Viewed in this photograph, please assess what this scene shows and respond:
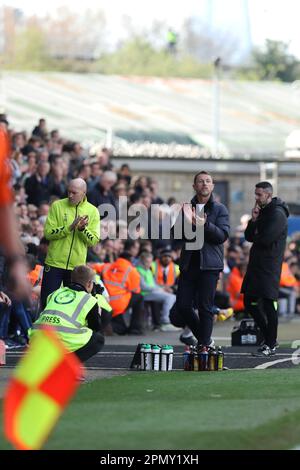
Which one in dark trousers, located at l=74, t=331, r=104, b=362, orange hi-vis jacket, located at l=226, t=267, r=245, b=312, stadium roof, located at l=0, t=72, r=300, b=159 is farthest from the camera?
stadium roof, located at l=0, t=72, r=300, b=159

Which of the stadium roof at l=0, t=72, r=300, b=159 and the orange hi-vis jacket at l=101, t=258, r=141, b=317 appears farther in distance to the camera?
the stadium roof at l=0, t=72, r=300, b=159

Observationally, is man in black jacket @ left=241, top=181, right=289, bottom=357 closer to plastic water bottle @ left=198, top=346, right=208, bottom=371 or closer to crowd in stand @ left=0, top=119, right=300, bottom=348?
plastic water bottle @ left=198, top=346, right=208, bottom=371

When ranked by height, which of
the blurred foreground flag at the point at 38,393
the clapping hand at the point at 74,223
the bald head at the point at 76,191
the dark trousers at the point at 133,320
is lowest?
the dark trousers at the point at 133,320

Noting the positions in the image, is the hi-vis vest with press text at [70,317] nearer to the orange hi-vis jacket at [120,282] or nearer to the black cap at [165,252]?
the orange hi-vis jacket at [120,282]

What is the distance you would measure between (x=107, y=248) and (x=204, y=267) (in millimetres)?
8540

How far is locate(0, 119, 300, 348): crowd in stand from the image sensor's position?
18859 mm

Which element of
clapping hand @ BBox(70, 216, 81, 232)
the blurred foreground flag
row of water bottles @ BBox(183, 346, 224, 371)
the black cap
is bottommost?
row of water bottles @ BBox(183, 346, 224, 371)

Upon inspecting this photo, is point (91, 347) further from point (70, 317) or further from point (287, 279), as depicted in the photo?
point (287, 279)

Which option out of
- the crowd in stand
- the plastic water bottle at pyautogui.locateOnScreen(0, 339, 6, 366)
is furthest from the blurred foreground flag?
the crowd in stand

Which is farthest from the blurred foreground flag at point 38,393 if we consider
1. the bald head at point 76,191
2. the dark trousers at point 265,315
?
the dark trousers at point 265,315

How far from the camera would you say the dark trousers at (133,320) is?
70.1 feet

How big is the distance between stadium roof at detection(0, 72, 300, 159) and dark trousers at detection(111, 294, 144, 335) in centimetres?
1977

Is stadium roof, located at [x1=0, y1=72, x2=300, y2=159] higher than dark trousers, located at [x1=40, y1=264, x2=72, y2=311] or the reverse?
higher

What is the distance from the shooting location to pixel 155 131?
48750mm
